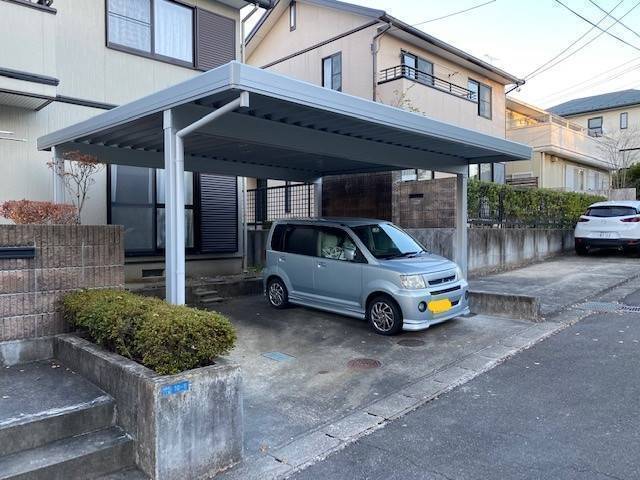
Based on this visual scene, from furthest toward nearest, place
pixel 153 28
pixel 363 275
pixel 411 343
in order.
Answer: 1. pixel 153 28
2. pixel 363 275
3. pixel 411 343

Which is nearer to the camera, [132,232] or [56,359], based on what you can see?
[56,359]

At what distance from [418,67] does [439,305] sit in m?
11.6

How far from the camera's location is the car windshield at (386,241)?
7.31 metres

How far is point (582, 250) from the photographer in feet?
47.4

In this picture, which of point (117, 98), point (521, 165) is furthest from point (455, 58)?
point (117, 98)

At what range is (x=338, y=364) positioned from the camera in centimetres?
562

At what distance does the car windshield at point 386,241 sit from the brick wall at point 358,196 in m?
2.96

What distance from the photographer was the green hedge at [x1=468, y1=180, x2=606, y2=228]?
1127cm

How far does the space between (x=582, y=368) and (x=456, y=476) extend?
2.78 metres

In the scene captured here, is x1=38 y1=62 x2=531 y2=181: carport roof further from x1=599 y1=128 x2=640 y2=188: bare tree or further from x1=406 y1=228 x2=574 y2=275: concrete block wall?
x1=599 y1=128 x2=640 y2=188: bare tree

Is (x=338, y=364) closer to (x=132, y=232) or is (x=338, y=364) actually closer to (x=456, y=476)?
(x=456, y=476)

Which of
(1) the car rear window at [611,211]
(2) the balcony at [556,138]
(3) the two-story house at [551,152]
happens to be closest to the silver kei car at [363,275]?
(1) the car rear window at [611,211]

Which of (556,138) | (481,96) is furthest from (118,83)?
(556,138)

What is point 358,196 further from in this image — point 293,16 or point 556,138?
point 556,138
